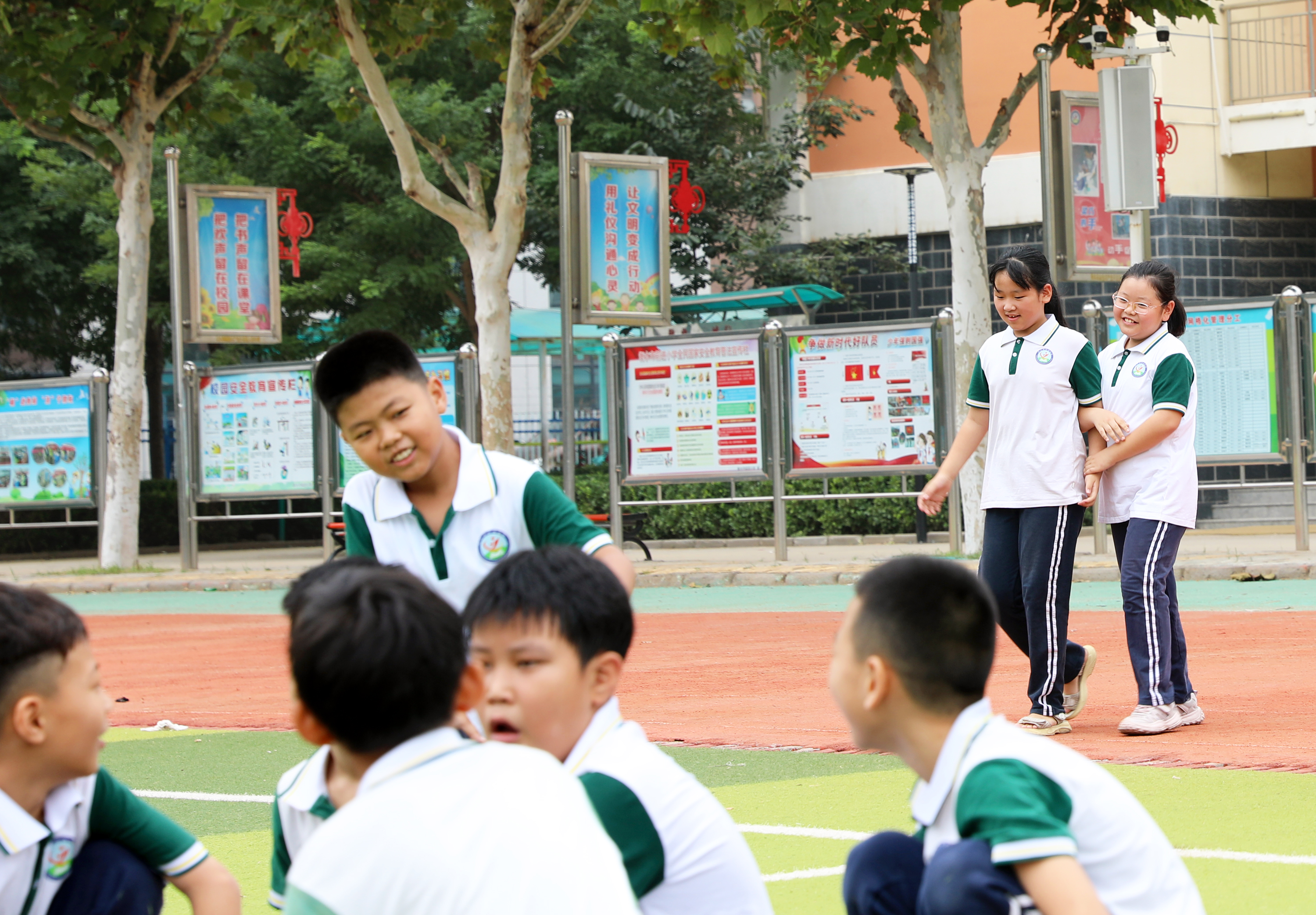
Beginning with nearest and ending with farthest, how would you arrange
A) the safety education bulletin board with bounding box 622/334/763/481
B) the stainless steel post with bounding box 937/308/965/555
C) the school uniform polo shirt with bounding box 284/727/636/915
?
the school uniform polo shirt with bounding box 284/727/636/915
the stainless steel post with bounding box 937/308/965/555
the safety education bulletin board with bounding box 622/334/763/481

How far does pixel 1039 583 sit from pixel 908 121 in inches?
386

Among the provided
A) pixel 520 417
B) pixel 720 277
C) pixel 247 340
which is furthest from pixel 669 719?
pixel 520 417

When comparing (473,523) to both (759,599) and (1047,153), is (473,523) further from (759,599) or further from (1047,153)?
(1047,153)

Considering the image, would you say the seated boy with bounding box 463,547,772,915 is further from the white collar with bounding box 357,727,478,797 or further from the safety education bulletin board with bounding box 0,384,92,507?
the safety education bulletin board with bounding box 0,384,92,507

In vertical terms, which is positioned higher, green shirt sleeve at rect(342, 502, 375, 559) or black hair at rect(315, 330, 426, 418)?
black hair at rect(315, 330, 426, 418)

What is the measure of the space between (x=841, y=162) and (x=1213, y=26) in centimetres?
588

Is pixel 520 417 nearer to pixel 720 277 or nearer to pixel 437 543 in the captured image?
pixel 720 277

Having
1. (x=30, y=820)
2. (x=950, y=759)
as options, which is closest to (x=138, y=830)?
(x=30, y=820)

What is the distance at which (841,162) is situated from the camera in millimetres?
25484

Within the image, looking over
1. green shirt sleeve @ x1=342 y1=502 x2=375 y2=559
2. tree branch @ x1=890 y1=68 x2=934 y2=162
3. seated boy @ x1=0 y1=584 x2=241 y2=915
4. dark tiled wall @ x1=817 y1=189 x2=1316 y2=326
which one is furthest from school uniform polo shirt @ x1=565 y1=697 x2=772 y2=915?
dark tiled wall @ x1=817 y1=189 x2=1316 y2=326

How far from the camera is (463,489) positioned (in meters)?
3.75

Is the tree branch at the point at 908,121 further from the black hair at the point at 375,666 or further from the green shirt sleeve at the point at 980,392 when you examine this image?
the black hair at the point at 375,666

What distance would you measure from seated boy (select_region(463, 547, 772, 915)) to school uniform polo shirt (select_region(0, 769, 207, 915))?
74cm

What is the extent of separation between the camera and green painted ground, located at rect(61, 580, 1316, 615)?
12273 mm
